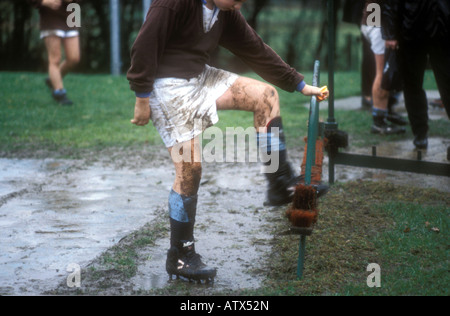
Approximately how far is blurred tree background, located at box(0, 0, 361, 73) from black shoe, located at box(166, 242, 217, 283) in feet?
37.8

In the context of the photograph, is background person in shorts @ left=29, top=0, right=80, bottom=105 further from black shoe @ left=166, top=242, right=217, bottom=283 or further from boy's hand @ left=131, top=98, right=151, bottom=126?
black shoe @ left=166, top=242, right=217, bottom=283

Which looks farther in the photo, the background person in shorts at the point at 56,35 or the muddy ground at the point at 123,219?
the background person in shorts at the point at 56,35

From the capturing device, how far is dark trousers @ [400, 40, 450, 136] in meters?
5.18

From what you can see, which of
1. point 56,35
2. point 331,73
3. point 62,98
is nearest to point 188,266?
point 331,73

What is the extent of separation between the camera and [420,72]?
18.7 feet

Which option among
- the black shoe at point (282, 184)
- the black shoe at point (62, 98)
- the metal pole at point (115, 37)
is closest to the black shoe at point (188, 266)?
the black shoe at point (282, 184)

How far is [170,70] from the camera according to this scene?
10.4ft

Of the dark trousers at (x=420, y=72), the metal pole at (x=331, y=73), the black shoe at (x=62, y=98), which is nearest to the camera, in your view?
the metal pole at (x=331, y=73)

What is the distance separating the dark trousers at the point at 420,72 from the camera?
204 inches

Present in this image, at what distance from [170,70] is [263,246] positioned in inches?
49.3

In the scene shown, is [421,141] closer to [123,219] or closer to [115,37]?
[123,219]

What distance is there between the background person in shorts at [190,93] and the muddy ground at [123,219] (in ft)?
1.01

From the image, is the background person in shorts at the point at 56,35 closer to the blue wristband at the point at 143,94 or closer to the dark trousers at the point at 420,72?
the dark trousers at the point at 420,72
